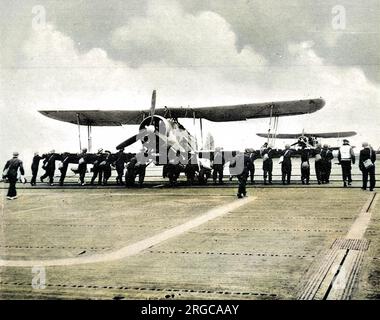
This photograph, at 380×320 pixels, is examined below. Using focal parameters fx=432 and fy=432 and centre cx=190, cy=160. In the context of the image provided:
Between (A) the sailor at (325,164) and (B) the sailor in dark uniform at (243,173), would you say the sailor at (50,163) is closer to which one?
(B) the sailor in dark uniform at (243,173)

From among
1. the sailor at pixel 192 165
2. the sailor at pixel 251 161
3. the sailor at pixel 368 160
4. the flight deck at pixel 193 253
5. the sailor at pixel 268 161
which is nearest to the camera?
the flight deck at pixel 193 253

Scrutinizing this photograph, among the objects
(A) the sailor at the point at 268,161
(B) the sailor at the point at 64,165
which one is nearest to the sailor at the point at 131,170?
(B) the sailor at the point at 64,165

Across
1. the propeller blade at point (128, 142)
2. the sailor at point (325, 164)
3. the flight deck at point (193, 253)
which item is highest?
the propeller blade at point (128, 142)

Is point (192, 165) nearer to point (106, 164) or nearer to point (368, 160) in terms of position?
point (106, 164)

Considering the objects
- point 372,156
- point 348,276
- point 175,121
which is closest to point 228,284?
point 348,276

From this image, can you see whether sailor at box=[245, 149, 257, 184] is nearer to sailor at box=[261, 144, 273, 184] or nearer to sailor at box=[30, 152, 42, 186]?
sailor at box=[261, 144, 273, 184]

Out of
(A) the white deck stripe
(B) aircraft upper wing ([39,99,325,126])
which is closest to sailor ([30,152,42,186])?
(B) aircraft upper wing ([39,99,325,126])

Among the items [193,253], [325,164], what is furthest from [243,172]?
[325,164]
